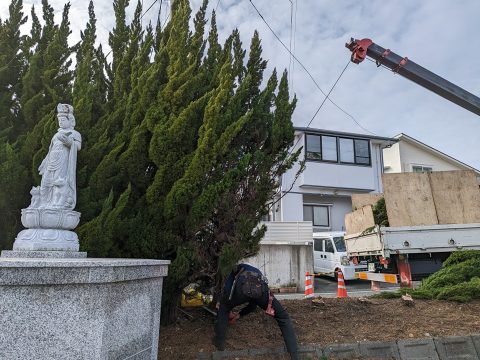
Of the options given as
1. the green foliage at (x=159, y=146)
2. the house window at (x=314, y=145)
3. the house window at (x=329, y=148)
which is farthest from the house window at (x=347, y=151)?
the green foliage at (x=159, y=146)

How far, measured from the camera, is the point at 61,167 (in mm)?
4285

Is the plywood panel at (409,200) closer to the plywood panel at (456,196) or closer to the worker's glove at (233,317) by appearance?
the plywood panel at (456,196)

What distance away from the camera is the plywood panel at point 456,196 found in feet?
27.0

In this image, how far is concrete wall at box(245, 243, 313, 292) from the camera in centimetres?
1371

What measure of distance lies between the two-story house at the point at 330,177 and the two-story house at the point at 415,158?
7.78 feet

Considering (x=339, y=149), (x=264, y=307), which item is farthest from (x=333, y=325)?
(x=339, y=149)

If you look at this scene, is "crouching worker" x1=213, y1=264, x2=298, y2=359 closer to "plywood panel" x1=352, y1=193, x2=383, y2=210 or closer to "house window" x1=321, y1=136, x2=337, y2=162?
"plywood panel" x1=352, y1=193, x2=383, y2=210

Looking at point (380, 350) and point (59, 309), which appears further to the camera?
point (380, 350)

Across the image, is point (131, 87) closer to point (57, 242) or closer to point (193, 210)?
point (193, 210)

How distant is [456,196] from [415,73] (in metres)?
3.91

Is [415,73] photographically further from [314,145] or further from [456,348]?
[314,145]

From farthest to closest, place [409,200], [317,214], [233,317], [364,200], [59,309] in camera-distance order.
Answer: [317,214] → [364,200] → [409,200] → [233,317] → [59,309]

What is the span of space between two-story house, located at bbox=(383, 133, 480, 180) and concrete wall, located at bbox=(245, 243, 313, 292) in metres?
12.3

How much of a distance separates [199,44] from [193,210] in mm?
2587
